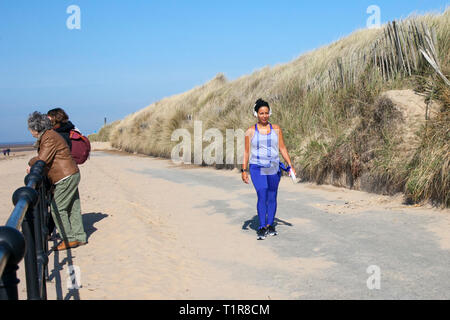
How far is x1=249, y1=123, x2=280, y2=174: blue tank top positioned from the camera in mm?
5551

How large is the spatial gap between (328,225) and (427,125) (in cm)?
272

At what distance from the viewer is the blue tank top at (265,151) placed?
5.55 m

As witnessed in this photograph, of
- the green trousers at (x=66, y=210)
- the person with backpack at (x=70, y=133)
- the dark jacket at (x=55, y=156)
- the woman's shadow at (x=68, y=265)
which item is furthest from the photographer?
the person with backpack at (x=70, y=133)

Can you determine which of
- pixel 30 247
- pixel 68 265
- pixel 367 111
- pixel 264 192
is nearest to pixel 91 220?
pixel 68 265

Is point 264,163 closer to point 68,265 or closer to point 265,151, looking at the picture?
point 265,151

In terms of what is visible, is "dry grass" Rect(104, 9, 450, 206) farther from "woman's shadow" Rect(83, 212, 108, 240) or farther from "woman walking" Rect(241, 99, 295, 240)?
"woman's shadow" Rect(83, 212, 108, 240)

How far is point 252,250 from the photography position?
16.6 feet

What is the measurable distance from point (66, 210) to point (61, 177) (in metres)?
0.46

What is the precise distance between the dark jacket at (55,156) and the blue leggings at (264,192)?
7.59 feet

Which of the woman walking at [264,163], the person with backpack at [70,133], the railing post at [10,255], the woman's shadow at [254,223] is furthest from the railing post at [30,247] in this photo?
the woman's shadow at [254,223]

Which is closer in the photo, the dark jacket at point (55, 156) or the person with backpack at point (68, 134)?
the dark jacket at point (55, 156)

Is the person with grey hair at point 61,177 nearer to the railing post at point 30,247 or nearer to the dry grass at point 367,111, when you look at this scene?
the railing post at point 30,247

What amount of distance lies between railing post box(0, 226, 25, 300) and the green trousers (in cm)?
373
